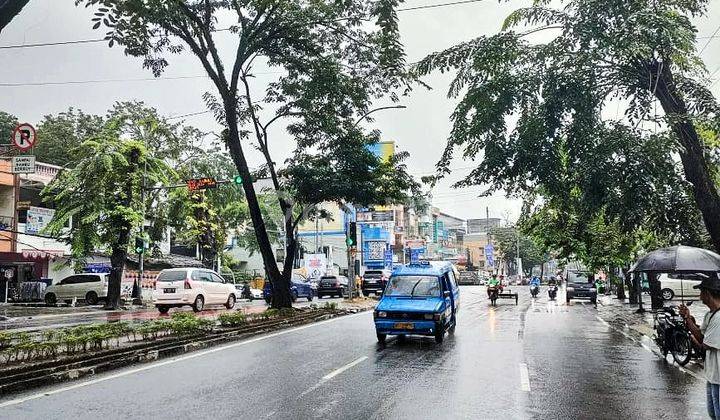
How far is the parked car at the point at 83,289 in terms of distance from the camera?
30547mm

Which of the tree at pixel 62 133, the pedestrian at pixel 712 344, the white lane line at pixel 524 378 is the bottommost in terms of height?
the white lane line at pixel 524 378

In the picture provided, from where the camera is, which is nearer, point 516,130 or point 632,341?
point 516,130

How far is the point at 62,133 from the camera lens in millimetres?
42625

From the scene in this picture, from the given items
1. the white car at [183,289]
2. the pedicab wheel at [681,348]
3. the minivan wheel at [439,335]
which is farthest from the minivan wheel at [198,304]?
the pedicab wheel at [681,348]

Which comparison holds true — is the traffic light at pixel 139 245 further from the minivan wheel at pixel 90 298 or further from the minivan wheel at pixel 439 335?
the minivan wheel at pixel 439 335

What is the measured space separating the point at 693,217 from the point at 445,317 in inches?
238

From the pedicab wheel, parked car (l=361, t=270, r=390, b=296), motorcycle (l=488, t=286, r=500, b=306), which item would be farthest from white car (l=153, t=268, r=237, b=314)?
the pedicab wheel

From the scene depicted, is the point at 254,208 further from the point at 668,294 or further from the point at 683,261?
the point at 668,294

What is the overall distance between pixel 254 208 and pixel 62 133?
29730mm

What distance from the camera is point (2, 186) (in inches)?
1233

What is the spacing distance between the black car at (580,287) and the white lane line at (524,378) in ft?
82.2

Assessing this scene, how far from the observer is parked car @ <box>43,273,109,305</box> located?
1203 inches

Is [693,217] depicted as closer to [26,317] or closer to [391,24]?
[391,24]

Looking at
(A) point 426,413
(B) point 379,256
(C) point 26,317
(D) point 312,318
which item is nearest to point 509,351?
(A) point 426,413
